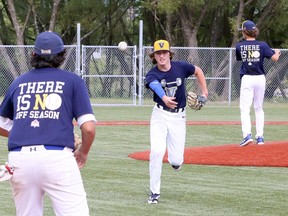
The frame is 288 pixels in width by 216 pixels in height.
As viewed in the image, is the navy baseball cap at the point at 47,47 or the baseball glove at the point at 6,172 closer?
the baseball glove at the point at 6,172

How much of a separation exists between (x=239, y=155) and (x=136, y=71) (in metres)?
18.9

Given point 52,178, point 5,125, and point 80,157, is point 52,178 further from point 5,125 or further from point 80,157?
point 5,125

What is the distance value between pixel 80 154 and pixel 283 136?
13723 millimetres

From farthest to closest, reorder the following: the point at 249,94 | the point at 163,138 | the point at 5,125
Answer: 1. the point at 249,94
2. the point at 163,138
3. the point at 5,125

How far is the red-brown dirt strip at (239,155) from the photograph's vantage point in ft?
45.0

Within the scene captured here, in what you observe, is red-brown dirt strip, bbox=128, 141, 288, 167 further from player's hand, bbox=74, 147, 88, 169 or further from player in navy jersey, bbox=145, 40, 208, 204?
player's hand, bbox=74, 147, 88, 169

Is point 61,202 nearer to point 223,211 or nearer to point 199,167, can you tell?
point 223,211

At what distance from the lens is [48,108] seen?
6.16 meters

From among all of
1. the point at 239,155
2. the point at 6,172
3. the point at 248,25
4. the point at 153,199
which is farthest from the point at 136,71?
the point at 6,172

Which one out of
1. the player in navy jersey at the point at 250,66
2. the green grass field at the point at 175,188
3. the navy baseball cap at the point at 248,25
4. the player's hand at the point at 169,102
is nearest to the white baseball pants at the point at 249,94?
the player in navy jersey at the point at 250,66

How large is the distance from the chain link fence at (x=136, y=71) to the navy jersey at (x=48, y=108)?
2605 centimetres

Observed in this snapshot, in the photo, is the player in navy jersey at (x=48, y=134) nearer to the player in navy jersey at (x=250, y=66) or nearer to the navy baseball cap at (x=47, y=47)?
the navy baseball cap at (x=47, y=47)

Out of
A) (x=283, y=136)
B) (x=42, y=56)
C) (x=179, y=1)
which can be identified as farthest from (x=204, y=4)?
(x=42, y=56)

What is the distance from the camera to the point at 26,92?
6.23m
